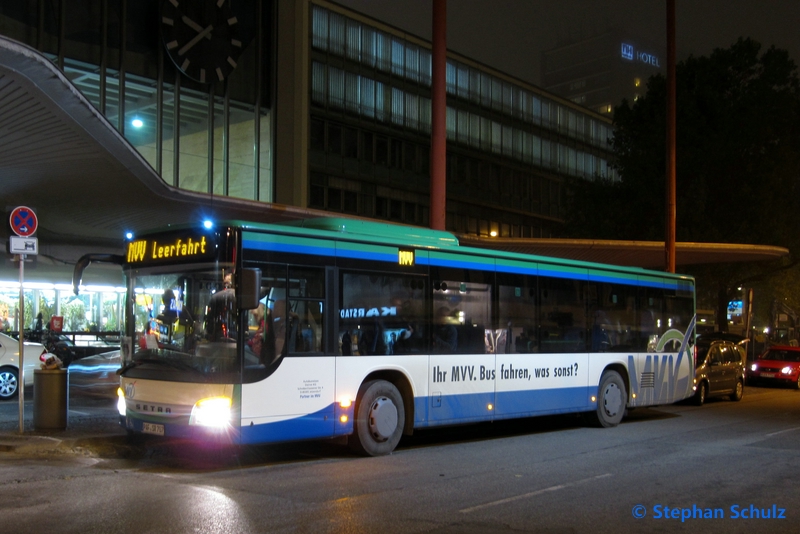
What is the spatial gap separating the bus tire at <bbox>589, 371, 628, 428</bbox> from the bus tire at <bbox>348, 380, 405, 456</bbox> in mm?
5183

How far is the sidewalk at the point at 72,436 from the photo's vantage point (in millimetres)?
10875

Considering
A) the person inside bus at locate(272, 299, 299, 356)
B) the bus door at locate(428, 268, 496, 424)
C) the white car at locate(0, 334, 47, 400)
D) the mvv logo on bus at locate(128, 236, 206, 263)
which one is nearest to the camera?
the mvv logo on bus at locate(128, 236, 206, 263)

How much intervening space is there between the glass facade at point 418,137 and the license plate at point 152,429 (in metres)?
31.2

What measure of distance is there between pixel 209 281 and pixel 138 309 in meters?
1.33

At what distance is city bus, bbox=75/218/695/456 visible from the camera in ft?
32.2

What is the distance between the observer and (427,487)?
9.08 meters

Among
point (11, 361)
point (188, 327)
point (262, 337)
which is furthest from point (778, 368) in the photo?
point (188, 327)

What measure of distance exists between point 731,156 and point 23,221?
29066 mm

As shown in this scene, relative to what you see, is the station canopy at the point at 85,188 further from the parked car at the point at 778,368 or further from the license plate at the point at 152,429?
the parked car at the point at 778,368

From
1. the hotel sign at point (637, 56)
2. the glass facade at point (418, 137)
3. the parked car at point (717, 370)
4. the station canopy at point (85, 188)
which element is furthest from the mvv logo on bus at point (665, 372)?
the hotel sign at point (637, 56)

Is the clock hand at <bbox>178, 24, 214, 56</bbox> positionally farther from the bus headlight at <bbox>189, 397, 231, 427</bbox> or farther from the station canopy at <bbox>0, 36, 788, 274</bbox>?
the bus headlight at <bbox>189, 397, 231, 427</bbox>

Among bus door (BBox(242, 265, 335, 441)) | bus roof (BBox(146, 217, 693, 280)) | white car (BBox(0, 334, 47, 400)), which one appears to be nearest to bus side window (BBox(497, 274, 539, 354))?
bus roof (BBox(146, 217, 693, 280))

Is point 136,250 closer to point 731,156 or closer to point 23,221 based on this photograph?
point 23,221

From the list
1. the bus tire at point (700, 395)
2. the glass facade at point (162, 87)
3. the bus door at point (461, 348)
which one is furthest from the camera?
the glass facade at point (162, 87)
